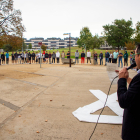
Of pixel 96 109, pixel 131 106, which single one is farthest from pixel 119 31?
pixel 131 106

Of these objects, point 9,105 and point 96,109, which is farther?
point 9,105

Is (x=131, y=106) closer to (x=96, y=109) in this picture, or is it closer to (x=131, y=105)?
(x=131, y=105)

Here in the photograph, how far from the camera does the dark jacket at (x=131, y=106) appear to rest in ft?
5.26

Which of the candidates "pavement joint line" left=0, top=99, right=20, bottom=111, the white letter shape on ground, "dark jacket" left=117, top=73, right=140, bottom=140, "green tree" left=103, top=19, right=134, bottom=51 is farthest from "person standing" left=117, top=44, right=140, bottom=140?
"green tree" left=103, top=19, right=134, bottom=51

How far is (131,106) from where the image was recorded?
1.65m

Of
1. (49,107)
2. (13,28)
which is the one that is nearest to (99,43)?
(13,28)

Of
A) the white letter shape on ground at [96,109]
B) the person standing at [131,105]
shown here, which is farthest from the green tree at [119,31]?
the person standing at [131,105]

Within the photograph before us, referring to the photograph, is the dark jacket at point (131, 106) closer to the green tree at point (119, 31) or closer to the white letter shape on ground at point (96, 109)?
the white letter shape on ground at point (96, 109)

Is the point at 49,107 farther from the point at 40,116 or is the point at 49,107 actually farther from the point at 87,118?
the point at 87,118

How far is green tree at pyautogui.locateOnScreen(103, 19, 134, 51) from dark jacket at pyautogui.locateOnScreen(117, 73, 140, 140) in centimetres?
6500

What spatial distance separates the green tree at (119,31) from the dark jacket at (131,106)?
65.0 m

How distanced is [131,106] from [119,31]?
222ft

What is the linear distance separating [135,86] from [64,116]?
2919 millimetres

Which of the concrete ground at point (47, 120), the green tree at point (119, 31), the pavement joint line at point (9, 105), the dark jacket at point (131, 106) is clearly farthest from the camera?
the green tree at point (119, 31)
